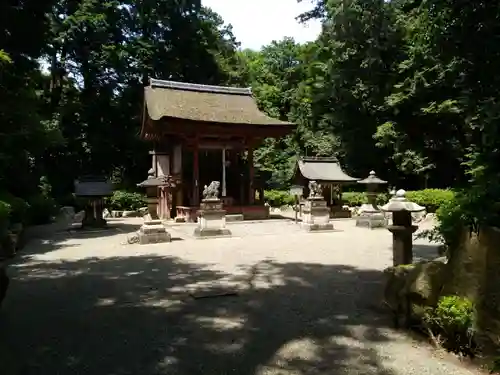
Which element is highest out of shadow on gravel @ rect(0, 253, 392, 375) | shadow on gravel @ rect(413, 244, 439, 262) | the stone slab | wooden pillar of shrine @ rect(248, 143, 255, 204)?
wooden pillar of shrine @ rect(248, 143, 255, 204)

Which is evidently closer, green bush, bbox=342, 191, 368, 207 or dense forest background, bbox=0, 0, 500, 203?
dense forest background, bbox=0, 0, 500, 203

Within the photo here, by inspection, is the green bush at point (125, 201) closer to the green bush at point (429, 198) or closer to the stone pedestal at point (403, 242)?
the green bush at point (429, 198)

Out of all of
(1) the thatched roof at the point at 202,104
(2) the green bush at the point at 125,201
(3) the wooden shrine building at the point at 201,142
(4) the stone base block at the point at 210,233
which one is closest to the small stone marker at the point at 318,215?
(4) the stone base block at the point at 210,233

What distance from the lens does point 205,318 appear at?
16.8 ft

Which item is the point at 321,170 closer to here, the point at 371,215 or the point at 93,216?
the point at 371,215

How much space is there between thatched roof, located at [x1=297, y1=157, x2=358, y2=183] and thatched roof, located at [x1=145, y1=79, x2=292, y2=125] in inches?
92.1

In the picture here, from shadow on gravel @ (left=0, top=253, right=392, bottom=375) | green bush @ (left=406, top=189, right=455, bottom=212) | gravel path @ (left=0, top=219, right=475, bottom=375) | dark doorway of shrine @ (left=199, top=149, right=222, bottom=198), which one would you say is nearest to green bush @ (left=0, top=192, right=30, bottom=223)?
gravel path @ (left=0, top=219, right=475, bottom=375)

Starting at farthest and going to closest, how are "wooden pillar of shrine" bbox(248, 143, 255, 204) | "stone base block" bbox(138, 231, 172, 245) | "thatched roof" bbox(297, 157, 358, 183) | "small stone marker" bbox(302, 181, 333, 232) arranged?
"wooden pillar of shrine" bbox(248, 143, 255, 204)
"thatched roof" bbox(297, 157, 358, 183)
"small stone marker" bbox(302, 181, 333, 232)
"stone base block" bbox(138, 231, 172, 245)

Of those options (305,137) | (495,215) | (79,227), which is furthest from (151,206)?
(305,137)

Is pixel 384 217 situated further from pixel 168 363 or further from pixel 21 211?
pixel 168 363

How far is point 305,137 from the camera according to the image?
30500 mm

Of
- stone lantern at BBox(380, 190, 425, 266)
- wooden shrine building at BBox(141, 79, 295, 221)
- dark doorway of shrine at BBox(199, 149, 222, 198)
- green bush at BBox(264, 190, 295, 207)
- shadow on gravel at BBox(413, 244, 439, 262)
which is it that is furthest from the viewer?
green bush at BBox(264, 190, 295, 207)

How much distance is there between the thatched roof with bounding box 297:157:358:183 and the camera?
19734 mm

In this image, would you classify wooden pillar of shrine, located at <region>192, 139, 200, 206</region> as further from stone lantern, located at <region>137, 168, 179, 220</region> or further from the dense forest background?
the dense forest background
